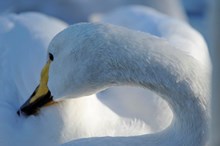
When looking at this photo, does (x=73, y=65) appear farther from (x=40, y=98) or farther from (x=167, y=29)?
(x=167, y=29)

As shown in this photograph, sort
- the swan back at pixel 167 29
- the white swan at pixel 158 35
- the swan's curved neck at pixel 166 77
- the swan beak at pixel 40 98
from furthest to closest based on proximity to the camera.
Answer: the swan back at pixel 167 29
the white swan at pixel 158 35
the swan beak at pixel 40 98
the swan's curved neck at pixel 166 77

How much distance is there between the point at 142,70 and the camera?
194 centimetres

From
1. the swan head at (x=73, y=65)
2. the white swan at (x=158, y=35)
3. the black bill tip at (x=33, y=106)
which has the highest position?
the swan head at (x=73, y=65)

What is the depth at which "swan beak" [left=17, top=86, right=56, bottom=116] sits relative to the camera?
2.23 metres

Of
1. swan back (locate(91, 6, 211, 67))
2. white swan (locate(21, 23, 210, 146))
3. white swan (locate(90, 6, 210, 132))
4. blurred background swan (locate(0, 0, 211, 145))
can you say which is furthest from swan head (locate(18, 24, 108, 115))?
swan back (locate(91, 6, 211, 67))

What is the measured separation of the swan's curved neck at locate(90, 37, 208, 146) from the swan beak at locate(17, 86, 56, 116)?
31 centimetres

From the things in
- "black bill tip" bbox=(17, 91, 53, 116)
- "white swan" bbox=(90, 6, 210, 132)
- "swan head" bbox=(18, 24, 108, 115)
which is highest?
"swan head" bbox=(18, 24, 108, 115)

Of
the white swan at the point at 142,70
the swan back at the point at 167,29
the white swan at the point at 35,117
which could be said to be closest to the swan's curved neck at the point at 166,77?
the white swan at the point at 142,70

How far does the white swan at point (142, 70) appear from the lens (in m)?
1.95

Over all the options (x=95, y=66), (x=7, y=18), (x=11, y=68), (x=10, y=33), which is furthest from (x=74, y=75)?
(x=7, y=18)

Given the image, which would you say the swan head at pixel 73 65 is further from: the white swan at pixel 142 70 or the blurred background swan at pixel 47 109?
the blurred background swan at pixel 47 109

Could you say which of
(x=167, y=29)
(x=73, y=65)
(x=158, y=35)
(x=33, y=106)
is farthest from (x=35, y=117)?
(x=167, y=29)

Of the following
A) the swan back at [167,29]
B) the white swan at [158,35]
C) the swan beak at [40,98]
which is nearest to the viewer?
the swan beak at [40,98]

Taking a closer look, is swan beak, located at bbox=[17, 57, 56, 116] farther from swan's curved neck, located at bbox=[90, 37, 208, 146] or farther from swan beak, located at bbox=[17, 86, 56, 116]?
swan's curved neck, located at bbox=[90, 37, 208, 146]
